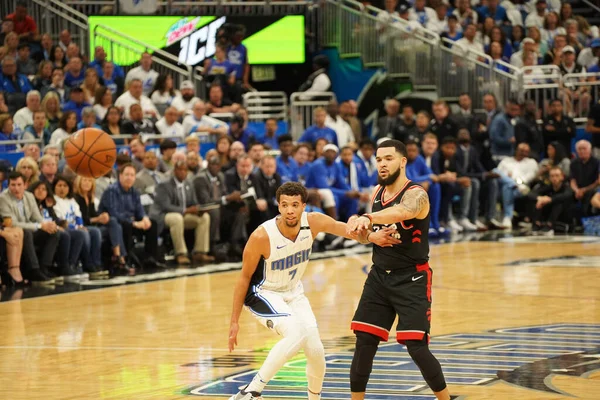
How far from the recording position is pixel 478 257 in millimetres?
16422

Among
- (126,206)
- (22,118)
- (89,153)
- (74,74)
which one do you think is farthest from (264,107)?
(89,153)

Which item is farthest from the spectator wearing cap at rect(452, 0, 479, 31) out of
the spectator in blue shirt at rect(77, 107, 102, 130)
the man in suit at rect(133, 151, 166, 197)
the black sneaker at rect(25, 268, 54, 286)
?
the black sneaker at rect(25, 268, 54, 286)

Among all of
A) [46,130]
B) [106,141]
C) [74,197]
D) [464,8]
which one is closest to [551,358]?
[106,141]

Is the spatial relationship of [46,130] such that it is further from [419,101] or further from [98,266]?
[419,101]

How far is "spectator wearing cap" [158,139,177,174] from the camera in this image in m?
17.2

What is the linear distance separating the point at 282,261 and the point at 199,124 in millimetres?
11911

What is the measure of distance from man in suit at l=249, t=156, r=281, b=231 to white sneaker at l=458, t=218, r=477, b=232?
410 centimetres

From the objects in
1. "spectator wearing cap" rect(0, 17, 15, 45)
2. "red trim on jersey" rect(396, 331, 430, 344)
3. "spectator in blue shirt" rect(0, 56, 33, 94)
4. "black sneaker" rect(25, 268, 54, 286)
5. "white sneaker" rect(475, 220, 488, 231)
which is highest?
"spectator wearing cap" rect(0, 17, 15, 45)

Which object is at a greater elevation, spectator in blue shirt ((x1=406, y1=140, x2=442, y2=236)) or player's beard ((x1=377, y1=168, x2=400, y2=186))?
player's beard ((x1=377, y1=168, x2=400, y2=186))

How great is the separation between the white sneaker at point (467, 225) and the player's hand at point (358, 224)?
1346 centimetres

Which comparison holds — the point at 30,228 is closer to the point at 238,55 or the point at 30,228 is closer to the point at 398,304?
the point at 398,304

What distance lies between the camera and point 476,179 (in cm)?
2023

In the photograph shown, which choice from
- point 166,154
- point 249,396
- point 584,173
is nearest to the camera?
point 249,396

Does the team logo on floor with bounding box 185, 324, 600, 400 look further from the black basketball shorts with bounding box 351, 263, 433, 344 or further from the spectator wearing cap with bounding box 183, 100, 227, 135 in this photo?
the spectator wearing cap with bounding box 183, 100, 227, 135
